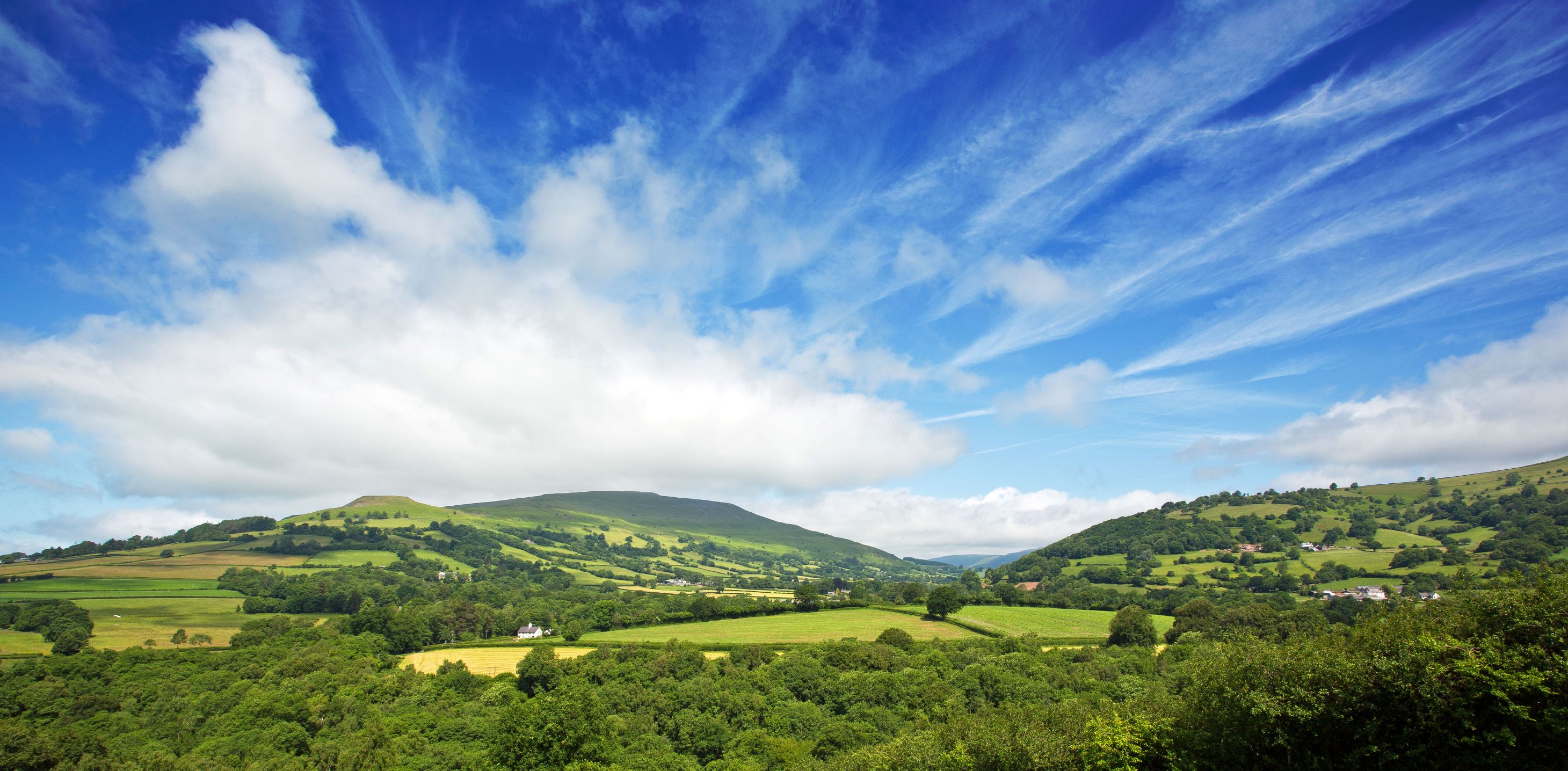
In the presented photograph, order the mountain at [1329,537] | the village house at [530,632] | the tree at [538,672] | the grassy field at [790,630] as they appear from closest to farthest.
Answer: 1. the tree at [538,672]
2. the grassy field at [790,630]
3. the village house at [530,632]
4. the mountain at [1329,537]

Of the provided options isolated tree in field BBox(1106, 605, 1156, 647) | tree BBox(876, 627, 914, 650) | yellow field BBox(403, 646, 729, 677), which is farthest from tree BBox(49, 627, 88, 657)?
isolated tree in field BBox(1106, 605, 1156, 647)

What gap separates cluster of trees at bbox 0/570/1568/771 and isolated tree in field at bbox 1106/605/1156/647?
0.72 ft

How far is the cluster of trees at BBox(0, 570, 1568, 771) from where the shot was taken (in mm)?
18203

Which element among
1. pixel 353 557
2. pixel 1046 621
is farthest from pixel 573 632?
pixel 353 557

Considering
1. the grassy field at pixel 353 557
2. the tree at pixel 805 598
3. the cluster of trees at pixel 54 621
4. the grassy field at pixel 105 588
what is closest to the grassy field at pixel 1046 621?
the tree at pixel 805 598

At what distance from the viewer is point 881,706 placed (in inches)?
2069

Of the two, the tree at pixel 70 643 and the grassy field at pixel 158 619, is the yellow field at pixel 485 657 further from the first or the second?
the tree at pixel 70 643

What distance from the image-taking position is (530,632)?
10019 centimetres

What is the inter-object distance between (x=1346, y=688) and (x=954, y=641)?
186 feet

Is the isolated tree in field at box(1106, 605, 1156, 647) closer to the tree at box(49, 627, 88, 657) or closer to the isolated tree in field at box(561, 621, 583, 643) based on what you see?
the isolated tree in field at box(561, 621, 583, 643)

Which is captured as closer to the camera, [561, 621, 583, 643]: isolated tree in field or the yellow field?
the yellow field

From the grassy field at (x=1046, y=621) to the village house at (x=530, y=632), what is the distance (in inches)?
2504

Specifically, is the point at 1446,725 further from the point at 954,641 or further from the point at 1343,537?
the point at 1343,537

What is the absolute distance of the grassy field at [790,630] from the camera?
3135 inches
